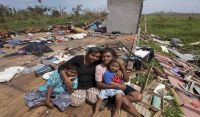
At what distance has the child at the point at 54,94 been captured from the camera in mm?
4406

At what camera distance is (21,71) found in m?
6.29

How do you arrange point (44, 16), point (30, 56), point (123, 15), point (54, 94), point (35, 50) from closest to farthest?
point (54, 94), point (30, 56), point (35, 50), point (123, 15), point (44, 16)

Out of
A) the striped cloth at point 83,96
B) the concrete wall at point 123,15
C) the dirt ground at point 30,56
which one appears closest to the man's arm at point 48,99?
the striped cloth at point 83,96

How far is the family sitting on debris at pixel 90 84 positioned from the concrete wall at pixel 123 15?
834cm

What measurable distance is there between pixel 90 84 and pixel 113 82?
1.66ft

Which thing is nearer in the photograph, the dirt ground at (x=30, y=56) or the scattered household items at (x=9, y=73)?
the scattered household items at (x=9, y=73)

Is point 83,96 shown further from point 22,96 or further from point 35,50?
point 35,50

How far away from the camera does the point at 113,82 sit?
4.42m

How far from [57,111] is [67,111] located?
18 cm

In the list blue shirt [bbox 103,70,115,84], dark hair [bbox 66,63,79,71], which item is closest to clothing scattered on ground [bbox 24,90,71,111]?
dark hair [bbox 66,63,79,71]

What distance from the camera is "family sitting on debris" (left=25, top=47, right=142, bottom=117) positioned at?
433 centimetres

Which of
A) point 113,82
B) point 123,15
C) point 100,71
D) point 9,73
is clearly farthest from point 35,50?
point 123,15

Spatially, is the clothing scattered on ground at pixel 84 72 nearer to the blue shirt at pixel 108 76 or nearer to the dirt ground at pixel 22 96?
the blue shirt at pixel 108 76

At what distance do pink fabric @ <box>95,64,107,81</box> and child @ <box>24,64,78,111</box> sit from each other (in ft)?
1.40
